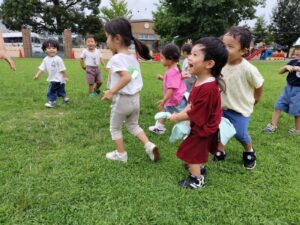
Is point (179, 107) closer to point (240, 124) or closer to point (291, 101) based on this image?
point (240, 124)

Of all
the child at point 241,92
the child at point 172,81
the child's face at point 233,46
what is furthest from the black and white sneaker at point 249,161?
the child at point 172,81

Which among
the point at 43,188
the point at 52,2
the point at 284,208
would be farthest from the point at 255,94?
the point at 52,2

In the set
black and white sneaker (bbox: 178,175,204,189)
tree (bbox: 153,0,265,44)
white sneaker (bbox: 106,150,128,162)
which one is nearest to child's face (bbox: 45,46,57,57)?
white sneaker (bbox: 106,150,128,162)

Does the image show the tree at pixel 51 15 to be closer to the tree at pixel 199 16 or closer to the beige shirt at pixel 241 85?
the tree at pixel 199 16

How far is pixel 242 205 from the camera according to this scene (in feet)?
8.07

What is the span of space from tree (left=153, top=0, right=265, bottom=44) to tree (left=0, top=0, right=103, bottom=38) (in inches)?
474

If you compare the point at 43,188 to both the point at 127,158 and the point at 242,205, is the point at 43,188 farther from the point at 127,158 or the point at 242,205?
the point at 242,205

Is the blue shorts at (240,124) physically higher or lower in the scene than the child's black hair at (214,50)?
lower

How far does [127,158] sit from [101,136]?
843 mm

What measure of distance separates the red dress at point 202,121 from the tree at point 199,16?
26.3 m

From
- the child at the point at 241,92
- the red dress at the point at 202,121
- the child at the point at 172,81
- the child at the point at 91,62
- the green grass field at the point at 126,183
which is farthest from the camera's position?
the child at the point at 91,62

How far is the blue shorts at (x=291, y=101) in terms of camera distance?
4.45 meters

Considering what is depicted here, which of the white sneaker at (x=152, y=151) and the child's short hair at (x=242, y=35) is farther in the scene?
the white sneaker at (x=152, y=151)

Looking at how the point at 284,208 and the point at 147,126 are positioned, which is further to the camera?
the point at 147,126
